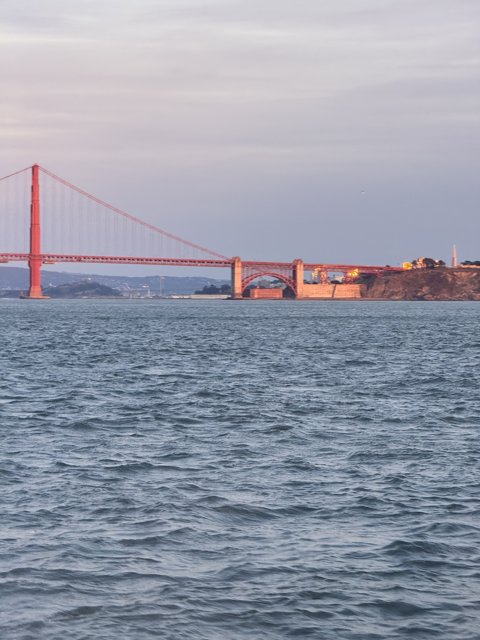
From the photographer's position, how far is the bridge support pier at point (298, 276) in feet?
559

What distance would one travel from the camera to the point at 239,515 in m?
11.7

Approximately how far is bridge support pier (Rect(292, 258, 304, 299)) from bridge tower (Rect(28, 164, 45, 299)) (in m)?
38.3

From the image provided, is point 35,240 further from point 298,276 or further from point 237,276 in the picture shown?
point 298,276

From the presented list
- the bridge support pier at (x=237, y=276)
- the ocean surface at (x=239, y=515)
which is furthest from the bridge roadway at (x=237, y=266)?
the ocean surface at (x=239, y=515)

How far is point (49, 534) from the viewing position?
35.4 ft

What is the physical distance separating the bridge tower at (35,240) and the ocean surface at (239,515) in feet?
361

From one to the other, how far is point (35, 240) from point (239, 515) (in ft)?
425

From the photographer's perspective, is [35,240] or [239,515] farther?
[35,240]

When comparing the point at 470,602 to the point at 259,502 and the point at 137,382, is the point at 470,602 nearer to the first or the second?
the point at 259,502

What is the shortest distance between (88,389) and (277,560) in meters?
16.9

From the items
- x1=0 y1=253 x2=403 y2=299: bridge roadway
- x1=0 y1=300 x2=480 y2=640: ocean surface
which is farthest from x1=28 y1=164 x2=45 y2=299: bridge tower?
x1=0 y1=300 x2=480 y2=640: ocean surface

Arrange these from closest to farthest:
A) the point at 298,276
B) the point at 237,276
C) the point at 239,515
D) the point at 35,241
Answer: the point at 239,515, the point at 35,241, the point at 237,276, the point at 298,276

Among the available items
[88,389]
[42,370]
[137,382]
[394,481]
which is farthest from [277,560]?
[42,370]

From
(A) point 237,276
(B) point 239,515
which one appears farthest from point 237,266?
(B) point 239,515
